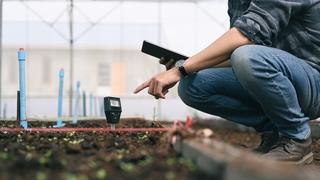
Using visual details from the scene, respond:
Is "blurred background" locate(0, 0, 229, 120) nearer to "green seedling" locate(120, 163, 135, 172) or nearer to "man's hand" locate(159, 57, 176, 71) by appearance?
"man's hand" locate(159, 57, 176, 71)

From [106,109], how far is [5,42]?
10990 millimetres

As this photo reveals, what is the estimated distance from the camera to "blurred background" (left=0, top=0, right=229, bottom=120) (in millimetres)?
12484

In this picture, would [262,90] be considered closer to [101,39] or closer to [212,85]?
[212,85]

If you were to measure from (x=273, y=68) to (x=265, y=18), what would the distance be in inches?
8.7

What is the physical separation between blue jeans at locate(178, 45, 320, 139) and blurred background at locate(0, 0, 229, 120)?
958 cm

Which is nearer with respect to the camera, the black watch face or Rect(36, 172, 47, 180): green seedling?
Rect(36, 172, 47, 180): green seedling

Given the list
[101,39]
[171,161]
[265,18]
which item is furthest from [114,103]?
[101,39]

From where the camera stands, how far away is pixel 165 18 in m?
13.0

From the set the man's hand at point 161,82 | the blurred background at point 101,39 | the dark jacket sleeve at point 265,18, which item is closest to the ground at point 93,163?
the man's hand at point 161,82

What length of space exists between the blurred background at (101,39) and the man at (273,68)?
32.0 feet

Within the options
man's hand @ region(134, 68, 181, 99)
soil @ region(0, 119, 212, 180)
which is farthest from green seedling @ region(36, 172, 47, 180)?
man's hand @ region(134, 68, 181, 99)

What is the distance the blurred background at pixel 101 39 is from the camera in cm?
1248

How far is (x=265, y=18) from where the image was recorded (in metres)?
2.25

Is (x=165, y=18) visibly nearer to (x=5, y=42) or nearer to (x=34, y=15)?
(x=34, y=15)
